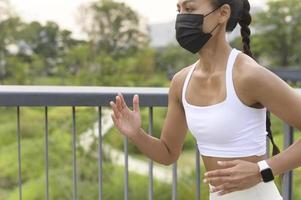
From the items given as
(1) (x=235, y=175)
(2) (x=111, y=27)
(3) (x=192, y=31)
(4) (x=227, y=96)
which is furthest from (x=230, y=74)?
(2) (x=111, y=27)

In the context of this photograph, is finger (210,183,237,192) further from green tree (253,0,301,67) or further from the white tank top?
green tree (253,0,301,67)

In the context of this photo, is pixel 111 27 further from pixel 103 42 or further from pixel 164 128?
pixel 164 128

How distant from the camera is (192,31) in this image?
1580mm

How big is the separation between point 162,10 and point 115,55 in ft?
7.19

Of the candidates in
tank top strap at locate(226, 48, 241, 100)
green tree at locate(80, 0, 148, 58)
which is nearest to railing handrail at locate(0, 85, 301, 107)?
tank top strap at locate(226, 48, 241, 100)

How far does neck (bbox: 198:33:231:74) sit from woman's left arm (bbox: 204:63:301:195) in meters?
0.10

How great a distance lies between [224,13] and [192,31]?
11 centimetres

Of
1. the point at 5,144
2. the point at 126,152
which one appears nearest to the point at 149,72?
the point at 5,144

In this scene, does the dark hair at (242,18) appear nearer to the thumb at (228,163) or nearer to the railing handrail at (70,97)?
the thumb at (228,163)

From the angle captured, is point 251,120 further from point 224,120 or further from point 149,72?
point 149,72

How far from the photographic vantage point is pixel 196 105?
1585 mm

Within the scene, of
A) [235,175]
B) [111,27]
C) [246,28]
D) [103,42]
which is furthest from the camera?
[111,27]

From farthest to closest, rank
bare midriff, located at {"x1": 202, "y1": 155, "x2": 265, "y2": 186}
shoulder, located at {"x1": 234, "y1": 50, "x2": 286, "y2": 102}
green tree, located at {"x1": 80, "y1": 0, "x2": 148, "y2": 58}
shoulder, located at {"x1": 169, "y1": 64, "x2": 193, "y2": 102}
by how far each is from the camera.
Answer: green tree, located at {"x1": 80, "y1": 0, "x2": 148, "y2": 58}
shoulder, located at {"x1": 169, "y1": 64, "x2": 193, "y2": 102}
bare midriff, located at {"x1": 202, "y1": 155, "x2": 265, "y2": 186}
shoulder, located at {"x1": 234, "y1": 50, "x2": 286, "y2": 102}

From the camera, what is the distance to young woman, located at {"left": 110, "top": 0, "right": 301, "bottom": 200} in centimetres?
147
